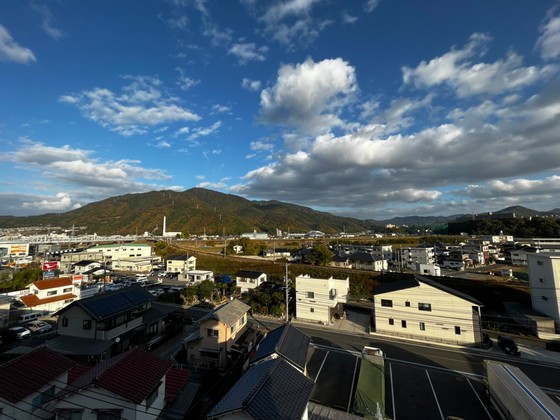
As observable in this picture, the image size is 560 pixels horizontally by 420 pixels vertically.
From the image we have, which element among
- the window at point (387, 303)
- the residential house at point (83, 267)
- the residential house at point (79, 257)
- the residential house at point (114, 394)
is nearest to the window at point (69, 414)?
the residential house at point (114, 394)

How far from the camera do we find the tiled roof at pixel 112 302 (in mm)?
17756

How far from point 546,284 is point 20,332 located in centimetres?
4612

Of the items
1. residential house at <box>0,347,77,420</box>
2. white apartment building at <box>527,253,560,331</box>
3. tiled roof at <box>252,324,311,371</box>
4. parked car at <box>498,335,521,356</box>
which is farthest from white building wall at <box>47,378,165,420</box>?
white apartment building at <box>527,253,560,331</box>

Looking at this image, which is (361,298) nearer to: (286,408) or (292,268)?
(292,268)

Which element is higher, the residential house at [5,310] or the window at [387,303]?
the window at [387,303]

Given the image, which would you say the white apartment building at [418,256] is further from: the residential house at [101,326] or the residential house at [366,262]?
the residential house at [101,326]

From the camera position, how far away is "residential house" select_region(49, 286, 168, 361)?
1708 centimetres

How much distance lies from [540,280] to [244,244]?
52371 mm

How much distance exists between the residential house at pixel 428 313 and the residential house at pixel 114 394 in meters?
19.0

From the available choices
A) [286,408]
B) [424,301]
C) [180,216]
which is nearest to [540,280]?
[424,301]

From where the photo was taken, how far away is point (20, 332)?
21359 mm

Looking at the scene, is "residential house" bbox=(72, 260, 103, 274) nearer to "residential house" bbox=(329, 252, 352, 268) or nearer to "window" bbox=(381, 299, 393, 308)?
"residential house" bbox=(329, 252, 352, 268)

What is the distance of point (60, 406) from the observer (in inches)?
362

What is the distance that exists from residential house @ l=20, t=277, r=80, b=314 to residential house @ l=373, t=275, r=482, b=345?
114 feet
